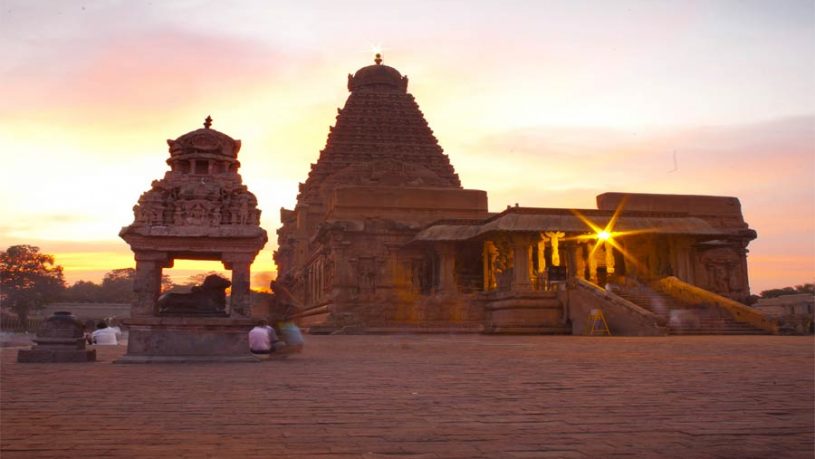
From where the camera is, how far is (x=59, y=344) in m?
12.6

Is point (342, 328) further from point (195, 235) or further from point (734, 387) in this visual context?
point (734, 387)

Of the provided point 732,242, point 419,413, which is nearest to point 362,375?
point 419,413

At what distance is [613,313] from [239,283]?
1727 cm

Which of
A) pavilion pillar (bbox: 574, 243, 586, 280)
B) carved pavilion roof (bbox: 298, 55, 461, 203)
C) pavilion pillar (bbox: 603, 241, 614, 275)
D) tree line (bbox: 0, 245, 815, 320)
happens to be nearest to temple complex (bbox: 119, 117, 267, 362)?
pavilion pillar (bbox: 574, 243, 586, 280)

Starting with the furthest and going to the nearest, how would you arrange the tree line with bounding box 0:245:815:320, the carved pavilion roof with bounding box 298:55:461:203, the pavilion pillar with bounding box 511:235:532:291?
the tree line with bounding box 0:245:815:320
the carved pavilion roof with bounding box 298:55:461:203
the pavilion pillar with bounding box 511:235:532:291

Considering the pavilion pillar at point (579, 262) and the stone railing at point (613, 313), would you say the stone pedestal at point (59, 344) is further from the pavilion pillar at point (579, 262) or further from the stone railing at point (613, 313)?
the pavilion pillar at point (579, 262)

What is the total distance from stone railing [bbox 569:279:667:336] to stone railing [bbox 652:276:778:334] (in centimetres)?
381

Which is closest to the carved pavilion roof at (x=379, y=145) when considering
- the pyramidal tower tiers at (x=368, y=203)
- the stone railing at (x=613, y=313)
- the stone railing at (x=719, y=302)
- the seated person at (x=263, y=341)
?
the pyramidal tower tiers at (x=368, y=203)

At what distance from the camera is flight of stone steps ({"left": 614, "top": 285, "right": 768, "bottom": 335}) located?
974 inches

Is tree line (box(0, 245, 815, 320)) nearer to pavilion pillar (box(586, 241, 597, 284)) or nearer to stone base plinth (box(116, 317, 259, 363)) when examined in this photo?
pavilion pillar (box(586, 241, 597, 284))

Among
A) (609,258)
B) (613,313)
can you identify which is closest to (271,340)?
(613,313)

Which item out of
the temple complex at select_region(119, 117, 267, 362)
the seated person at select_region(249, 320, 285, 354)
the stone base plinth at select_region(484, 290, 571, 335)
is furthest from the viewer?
the stone base plinth at select_region(484, 290, 571, 335)

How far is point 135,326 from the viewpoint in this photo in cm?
1182

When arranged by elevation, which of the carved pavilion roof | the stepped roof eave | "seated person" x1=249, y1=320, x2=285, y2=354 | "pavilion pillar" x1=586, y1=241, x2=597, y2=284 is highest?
the carved pavilion roof
